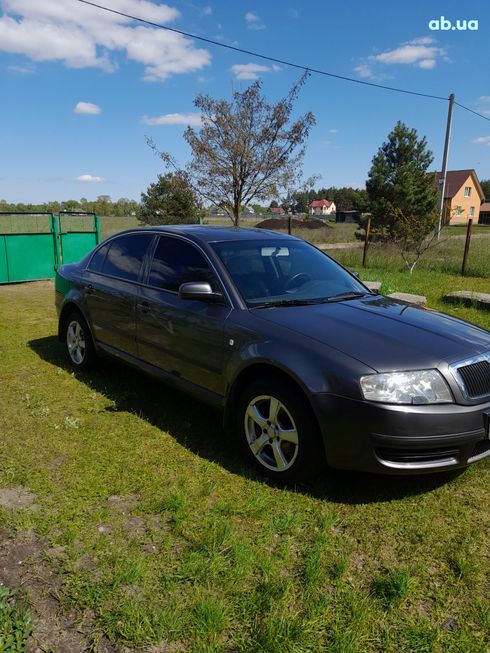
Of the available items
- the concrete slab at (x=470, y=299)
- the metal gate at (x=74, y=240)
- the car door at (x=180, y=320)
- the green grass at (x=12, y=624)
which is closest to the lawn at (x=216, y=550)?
the green grass at (x=12, y=624)

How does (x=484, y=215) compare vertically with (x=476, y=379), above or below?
above

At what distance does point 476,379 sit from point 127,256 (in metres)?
3.30

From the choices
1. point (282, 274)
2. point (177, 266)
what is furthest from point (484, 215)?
point (177, 266)

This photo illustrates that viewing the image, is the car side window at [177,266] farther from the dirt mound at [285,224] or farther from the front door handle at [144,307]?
the dirt mound at [285,224]

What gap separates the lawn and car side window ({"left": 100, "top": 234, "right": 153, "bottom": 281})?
1.44 metres

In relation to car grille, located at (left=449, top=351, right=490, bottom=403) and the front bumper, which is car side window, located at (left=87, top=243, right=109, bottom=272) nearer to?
the front bumper

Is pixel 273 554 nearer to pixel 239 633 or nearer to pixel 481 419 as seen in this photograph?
pixel 239 633

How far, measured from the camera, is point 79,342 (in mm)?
5562

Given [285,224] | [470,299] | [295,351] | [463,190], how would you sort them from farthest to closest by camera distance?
[463,190], [285,224], [470,299], [295,351]

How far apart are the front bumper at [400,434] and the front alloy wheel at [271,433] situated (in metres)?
0.28

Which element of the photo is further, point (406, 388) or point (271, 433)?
point (271, 433)

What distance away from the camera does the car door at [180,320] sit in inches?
144

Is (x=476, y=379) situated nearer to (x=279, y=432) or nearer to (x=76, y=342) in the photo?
(x=279, y=432)

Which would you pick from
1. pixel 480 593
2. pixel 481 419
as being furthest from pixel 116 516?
pixel 481 419
